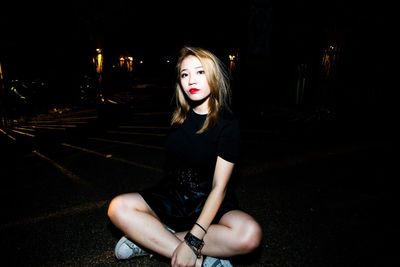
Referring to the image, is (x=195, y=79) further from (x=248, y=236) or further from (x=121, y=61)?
(x=121, y=61)

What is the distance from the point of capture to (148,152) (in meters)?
5.90

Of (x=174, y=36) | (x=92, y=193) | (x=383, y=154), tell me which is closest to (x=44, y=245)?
(x=92, y=193)

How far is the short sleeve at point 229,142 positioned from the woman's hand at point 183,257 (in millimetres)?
693

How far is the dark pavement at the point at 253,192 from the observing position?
8.74 ft

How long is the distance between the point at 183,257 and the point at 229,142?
2.86 ft

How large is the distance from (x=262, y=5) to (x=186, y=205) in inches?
402

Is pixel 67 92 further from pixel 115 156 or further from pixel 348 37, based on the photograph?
pixel 348 37

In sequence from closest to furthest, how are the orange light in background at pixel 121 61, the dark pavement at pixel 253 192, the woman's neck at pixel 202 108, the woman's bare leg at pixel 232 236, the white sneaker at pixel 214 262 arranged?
the woman's bare leg at pixel 232 236 → the white sneaker at pixel 214 262 → the woman's neck at pixel 202 108 → the dark pavement at pixel 253 192 → the orange light in background at pixel 121 61

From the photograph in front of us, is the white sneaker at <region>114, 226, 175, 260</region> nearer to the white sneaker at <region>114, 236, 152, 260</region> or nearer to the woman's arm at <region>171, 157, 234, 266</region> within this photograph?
the white sneaker at <region>114, 236, 152, 260</region>

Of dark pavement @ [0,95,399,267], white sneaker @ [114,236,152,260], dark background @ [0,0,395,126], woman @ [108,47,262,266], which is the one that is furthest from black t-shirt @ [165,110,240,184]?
dark background @ [0,0,395,126]

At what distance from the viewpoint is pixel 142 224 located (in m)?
2.20

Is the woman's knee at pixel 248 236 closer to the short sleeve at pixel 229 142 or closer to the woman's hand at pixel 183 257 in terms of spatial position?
the woman's hand at pixel 183 257

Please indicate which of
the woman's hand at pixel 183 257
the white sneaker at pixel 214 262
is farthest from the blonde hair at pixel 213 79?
the white sneaker at pixel 214 262

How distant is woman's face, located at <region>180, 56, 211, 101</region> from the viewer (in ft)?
7.54
